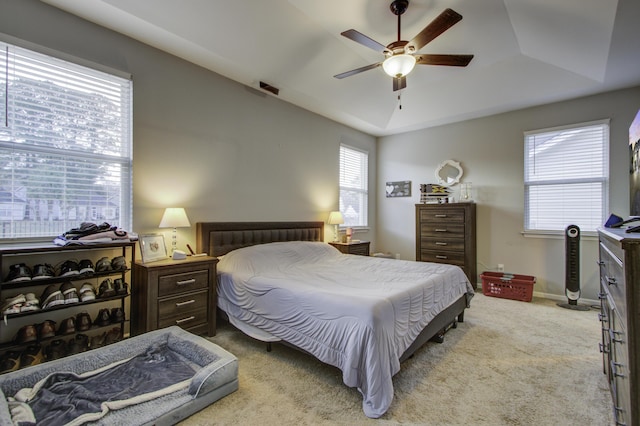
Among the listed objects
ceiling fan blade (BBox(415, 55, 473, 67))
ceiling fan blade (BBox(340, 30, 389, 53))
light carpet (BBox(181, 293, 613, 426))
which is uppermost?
ceiling fan blade (BBox(340, 30, 389, 53))

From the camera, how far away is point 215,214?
3635 millimetres

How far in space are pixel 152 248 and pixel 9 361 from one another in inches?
47.3

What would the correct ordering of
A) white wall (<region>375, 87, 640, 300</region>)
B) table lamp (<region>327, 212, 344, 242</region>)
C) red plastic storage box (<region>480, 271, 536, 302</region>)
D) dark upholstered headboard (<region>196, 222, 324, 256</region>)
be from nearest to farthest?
dark upholstered headboard (<region>196, 222, 324, 256</region>)
white wall (<region>375, 87, 640, 300</region>)
red plastic storage box (<region>480, 271, 536, 302</region>)
table lamp (<region>327, 212, 344, 242</region>)

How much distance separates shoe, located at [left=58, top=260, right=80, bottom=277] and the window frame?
3927 mm

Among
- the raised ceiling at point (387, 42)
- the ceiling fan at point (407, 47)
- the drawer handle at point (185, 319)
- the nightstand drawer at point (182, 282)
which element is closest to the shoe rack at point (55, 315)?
the nightstand drawer at point (182, 282)

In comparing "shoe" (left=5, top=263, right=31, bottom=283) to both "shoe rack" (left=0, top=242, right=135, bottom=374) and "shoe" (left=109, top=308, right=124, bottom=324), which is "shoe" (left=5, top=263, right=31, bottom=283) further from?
"shoe" (left=109, top=308, right=124, bottom=324)

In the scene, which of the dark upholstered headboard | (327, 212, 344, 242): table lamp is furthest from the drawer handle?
(327, 212, 344, 242): table lamp

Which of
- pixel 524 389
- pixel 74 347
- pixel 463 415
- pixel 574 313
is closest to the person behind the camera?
pixel 463 415

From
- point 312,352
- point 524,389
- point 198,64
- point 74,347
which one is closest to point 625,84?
point 524,389

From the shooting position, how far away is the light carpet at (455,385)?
1826mm

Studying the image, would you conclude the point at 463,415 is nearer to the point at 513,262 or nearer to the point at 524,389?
the point at 524,389

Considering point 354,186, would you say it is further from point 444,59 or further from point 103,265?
point 103,265

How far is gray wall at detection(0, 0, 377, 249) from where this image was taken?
266 centimetres

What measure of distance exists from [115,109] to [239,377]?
9.01ft
